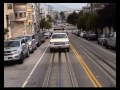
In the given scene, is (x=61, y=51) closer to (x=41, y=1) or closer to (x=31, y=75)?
(x=31, y=75)

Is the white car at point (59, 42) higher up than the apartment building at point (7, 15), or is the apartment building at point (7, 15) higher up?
the apartment building at point (7, 15)

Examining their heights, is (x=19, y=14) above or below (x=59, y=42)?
above

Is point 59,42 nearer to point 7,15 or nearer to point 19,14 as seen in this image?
point 7,15

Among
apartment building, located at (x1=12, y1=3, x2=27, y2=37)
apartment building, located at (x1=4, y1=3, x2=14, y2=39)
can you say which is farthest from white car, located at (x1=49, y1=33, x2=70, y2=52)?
apartment building, located at (x1=4, y1=3, x2=14, y2=39)

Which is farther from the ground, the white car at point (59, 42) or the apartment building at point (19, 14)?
the apartment building at point (19, 14)

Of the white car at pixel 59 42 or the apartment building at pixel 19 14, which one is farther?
the white car at pixel 59 42

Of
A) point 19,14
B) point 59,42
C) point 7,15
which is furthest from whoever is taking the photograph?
point 59,42

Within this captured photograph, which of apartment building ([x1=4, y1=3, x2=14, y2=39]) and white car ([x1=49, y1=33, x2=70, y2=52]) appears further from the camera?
white car ([x1=49, y1=33, x2=70, y2=52])

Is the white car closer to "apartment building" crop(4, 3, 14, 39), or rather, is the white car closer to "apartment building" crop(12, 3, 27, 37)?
"apartment building" crop(12, 3, 27, 37)

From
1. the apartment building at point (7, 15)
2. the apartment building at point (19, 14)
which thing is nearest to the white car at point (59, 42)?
the apartment building at point (19, 14)

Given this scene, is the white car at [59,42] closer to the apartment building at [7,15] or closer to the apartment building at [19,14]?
the apartment building at [19,14]

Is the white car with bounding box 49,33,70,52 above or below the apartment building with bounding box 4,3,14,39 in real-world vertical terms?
below

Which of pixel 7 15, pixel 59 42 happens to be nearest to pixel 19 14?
pixel 7 15
